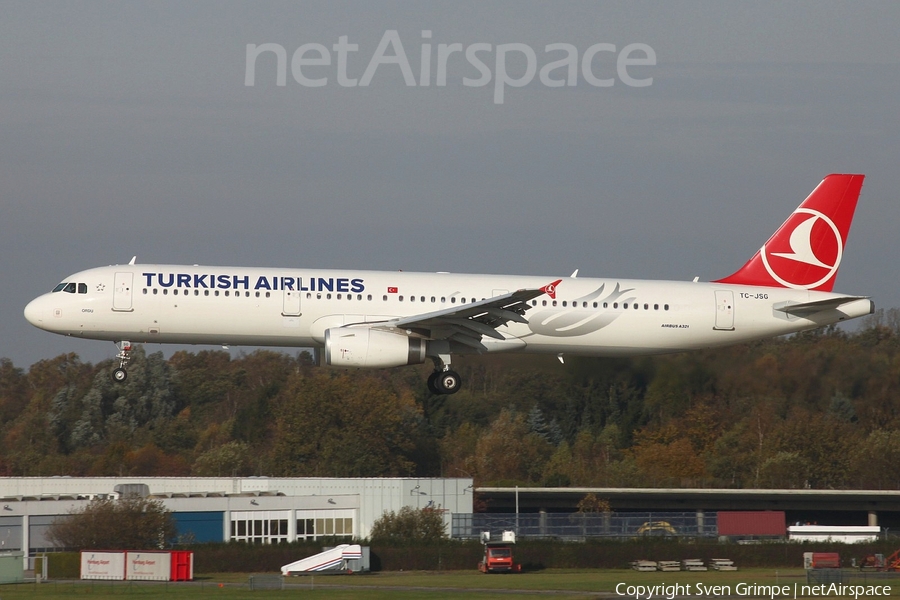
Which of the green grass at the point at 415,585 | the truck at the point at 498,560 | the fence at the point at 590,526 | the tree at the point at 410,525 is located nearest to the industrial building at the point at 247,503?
the tree at the point at 410,525

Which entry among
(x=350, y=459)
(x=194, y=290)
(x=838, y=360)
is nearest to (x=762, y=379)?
(x=838, y=360)

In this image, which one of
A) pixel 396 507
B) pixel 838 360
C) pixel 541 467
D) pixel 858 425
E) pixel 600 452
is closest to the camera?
pixel 838 360

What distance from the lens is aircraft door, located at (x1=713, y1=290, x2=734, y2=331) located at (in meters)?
44.4

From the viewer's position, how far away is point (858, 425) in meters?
79.1

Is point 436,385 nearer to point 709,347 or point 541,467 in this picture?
point 709,347

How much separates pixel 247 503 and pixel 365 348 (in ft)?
97.7

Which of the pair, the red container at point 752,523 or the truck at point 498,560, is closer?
the truck at point 498,560

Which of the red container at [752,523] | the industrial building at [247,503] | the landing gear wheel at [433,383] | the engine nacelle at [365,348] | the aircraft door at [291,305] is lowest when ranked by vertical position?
the red container at [752,523]

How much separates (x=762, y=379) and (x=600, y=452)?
4495 centimetres

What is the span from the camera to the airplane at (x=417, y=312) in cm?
4100

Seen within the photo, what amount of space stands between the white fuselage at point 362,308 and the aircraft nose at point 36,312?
3 centimetres

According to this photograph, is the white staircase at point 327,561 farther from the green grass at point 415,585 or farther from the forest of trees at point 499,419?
the forest of trees at point 499,419

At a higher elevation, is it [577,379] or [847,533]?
[577,379]

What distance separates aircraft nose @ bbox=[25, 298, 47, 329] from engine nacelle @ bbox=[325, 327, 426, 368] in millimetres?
9406
